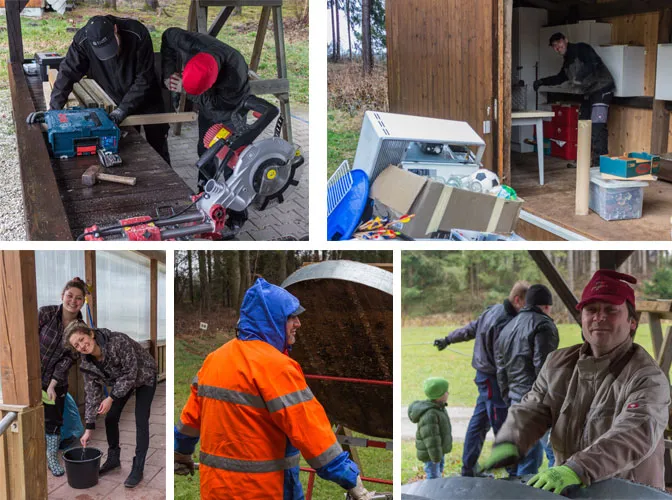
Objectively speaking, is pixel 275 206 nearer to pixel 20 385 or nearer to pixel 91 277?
pixel 91 277

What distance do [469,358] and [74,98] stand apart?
3.29 meters

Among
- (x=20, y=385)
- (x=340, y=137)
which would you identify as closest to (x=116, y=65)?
(x=20, y=385)

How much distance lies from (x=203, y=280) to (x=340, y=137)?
396 cm

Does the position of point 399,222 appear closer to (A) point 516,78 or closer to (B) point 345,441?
(B) point 345,441

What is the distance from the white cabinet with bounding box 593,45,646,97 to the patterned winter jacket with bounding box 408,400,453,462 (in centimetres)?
369

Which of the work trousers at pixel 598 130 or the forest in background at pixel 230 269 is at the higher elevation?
the work trousers at pixel 598 130

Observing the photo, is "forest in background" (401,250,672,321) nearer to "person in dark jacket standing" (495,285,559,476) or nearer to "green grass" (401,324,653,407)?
"green grass" (401,324,653,407)

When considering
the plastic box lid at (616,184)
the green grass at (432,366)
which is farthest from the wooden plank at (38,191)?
the plastic box lid at (616,184)

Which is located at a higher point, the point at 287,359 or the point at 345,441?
the point at 287,359

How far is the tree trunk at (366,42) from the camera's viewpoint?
857 centimetres

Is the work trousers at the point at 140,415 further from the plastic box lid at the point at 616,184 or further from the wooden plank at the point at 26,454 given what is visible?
the plastic box lid at the point at 616,184

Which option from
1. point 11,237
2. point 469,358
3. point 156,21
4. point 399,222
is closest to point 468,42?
point 399,222

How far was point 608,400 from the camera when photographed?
3.31 m

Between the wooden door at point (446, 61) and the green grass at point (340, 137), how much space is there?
953 mm
